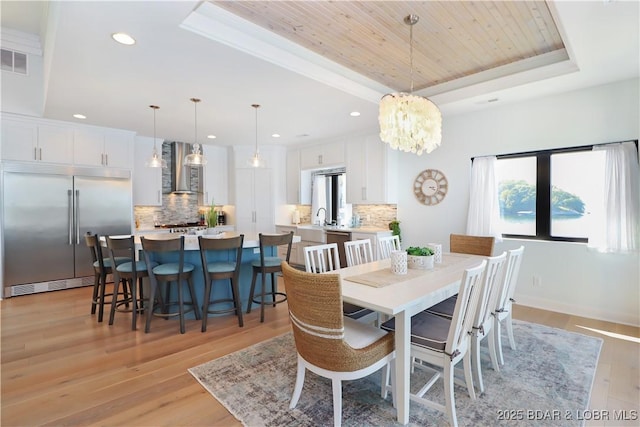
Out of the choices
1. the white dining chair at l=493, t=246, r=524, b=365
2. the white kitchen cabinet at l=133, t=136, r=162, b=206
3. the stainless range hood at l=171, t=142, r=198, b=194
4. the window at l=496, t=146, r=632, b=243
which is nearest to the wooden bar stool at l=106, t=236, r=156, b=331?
the white kitchen cabinet at l=133, t=136, r=162, b=206

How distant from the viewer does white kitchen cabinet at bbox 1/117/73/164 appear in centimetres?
445

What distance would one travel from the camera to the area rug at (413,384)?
1947 mm

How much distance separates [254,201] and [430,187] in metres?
3.69

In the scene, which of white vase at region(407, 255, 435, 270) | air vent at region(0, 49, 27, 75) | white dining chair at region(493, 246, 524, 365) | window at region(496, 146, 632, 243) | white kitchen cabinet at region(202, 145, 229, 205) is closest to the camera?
white dining chair at region(493, 246, 524, 365)

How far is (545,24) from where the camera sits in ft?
9.02

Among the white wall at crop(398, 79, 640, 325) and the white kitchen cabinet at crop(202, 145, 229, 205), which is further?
the white kitchen cabinet at crop(202, 145, 229, 205)

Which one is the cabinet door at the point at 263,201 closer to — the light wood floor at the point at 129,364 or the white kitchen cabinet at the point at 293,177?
the white kitchen cabinet at the point at 293,177

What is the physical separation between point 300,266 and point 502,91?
181 inches

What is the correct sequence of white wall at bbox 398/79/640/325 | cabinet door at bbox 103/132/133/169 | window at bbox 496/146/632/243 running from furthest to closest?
cabinet door at bbox 103/132/133/169 → window at bbox 496/146/632/243 → white wall at bbox 398/79/640/325

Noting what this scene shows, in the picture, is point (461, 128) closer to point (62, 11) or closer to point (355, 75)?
point (355, 75)

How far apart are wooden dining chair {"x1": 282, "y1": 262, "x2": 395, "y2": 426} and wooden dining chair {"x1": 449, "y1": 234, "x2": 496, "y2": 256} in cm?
219

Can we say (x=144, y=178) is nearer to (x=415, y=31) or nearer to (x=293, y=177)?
(x=293, y=177)

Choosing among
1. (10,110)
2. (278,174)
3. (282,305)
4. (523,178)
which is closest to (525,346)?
(523,178)

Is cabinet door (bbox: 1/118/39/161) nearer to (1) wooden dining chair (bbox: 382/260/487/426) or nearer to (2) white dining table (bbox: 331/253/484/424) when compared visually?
(2) white dining table (bbox: 331/253/484/424)
